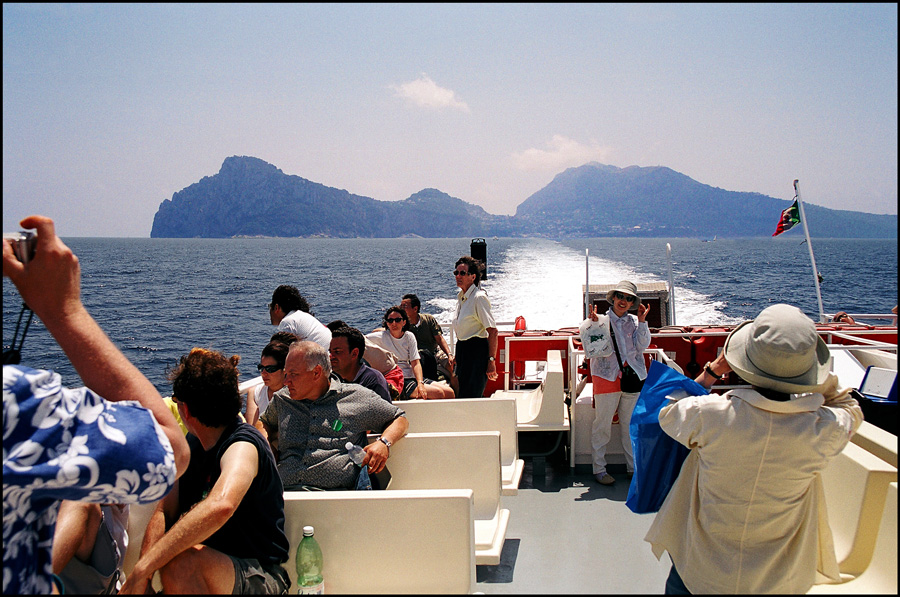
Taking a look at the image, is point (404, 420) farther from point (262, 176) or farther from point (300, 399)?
point (262, 176)

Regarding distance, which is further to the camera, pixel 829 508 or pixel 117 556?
pixel 829 508

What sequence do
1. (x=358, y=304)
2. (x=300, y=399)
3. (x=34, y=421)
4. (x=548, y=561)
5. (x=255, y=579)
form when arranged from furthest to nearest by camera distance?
(x=358, y=304) → (x=548, y=561) → (x=300, y=399) → (x=255, y=579) → (x=34, y=421)

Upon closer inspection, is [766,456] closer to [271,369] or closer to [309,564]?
[309,564]

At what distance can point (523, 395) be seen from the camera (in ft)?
19.3

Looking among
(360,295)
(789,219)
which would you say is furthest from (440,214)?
(789,219)

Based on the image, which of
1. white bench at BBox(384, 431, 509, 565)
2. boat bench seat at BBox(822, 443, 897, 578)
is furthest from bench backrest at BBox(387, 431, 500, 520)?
boat bench seat at BBox(822, 443, 897, 578)

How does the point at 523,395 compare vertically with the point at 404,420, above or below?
below

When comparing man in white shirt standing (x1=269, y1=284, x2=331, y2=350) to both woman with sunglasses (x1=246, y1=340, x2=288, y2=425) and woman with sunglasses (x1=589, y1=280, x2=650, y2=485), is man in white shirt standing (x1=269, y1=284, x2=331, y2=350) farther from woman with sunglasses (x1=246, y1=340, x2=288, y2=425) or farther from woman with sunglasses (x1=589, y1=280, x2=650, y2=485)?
woman with sunglasses (x1=589, y1=280, x2=650, y2=485)

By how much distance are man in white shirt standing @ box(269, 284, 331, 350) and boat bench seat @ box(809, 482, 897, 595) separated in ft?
9.07

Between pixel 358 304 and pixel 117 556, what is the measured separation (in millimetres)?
29787

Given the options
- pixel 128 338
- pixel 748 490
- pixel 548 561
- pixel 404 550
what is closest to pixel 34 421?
pixel 404 550

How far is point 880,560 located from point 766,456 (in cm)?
47

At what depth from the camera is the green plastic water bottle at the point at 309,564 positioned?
2.20 m

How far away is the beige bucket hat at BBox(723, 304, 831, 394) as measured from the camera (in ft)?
5.95
